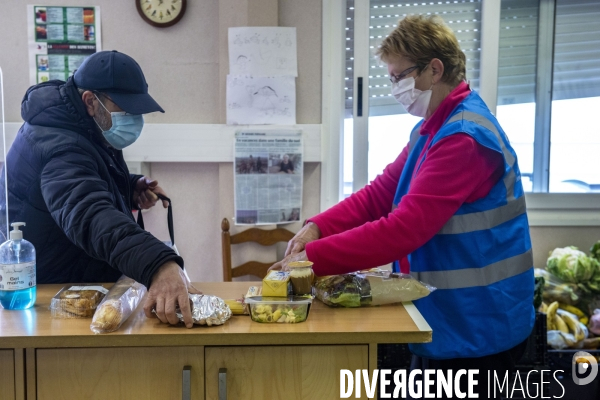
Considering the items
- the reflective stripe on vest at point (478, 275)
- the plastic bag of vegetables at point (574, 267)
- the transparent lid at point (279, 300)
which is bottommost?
the plastic bag of vegetables at point (574, 267)

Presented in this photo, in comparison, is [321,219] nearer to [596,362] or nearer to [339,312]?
[339,312]

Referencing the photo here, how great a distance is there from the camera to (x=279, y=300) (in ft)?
4.33

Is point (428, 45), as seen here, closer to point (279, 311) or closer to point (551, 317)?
point (279, 311)

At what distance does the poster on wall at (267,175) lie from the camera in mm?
2885

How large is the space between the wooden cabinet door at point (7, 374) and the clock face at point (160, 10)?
2025 mm

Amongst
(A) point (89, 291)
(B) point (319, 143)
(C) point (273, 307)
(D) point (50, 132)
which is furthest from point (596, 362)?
(D) point (50, 132)

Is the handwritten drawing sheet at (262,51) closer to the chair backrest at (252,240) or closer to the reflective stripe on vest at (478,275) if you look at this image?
the chair backrest at (252,240)

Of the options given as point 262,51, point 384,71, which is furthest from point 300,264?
point 384,71

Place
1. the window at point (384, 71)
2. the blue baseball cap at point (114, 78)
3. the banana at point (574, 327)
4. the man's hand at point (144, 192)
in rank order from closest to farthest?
the blue baseball cap at point (114, 78) < the man's hand at point (144, 192) < the banana at point (574, 327) < the window at point (384, 71)

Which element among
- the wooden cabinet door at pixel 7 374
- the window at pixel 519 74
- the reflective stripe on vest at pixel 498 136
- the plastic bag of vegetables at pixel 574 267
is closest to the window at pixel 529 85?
the window at pixel 519 74

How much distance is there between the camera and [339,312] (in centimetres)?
138

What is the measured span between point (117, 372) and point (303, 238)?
674 mm

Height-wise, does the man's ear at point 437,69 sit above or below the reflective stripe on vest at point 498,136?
above

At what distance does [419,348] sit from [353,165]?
164 centimetres
